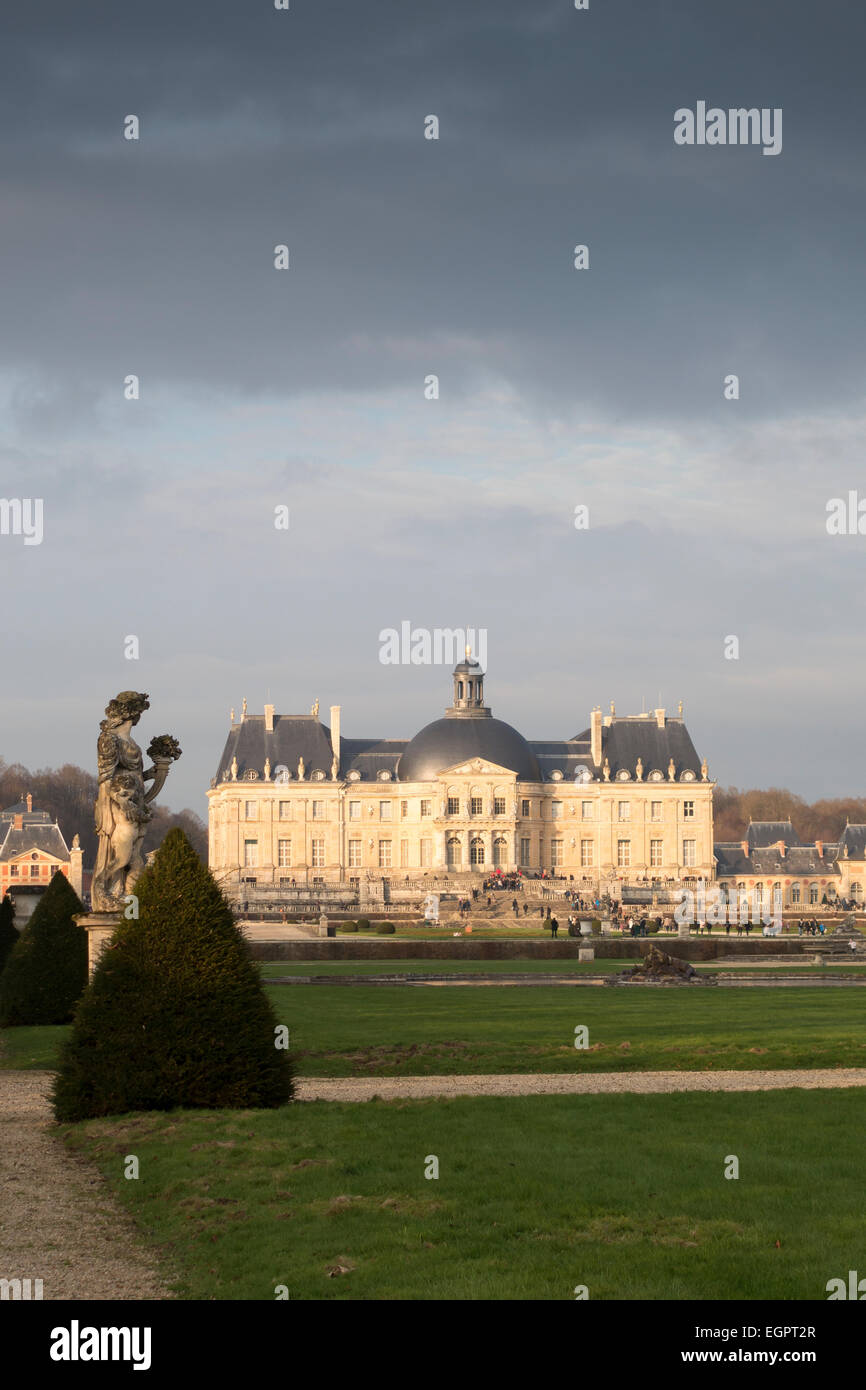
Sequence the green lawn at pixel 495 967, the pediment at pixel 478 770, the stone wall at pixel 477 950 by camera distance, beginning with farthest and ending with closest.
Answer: the pediment at pixel 478 770 < the stone wall at pixel 477 950 < the green lawn at pixel 495 967

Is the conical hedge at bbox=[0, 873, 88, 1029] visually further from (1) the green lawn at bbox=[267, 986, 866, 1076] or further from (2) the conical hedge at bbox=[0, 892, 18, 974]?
(2) the conical hedge at bbox=[0, 892, 18, 974]

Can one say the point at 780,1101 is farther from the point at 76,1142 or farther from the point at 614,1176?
the point at 76,1142

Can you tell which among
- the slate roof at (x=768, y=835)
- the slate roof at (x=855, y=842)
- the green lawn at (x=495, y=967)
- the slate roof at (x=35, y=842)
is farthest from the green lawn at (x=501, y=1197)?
the slate roof at (x=768, y=835)

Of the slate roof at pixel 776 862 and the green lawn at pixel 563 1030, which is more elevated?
the slate roof at pixel 776 862

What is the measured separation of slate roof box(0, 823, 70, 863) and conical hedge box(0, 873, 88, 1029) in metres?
78.6

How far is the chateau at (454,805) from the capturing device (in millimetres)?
99312

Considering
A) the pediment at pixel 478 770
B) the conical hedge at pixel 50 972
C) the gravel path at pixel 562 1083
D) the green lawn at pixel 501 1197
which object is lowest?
the gravel path at pixel 562 1083

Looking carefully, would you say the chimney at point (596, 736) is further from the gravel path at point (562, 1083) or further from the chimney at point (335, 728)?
the gravel path at point (562, 1083)

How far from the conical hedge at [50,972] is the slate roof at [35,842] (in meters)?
78.6

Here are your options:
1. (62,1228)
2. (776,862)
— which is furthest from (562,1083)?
(776,862)

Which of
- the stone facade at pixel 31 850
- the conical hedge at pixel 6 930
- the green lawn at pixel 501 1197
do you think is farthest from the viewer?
the stone facade at pixel 31 850

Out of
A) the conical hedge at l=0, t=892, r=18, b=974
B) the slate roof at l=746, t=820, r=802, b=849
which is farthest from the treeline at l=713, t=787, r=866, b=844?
the conical hedge at l=0, t=892, r=18, b=974

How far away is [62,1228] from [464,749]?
9101 centimetres

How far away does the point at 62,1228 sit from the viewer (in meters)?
9.77
